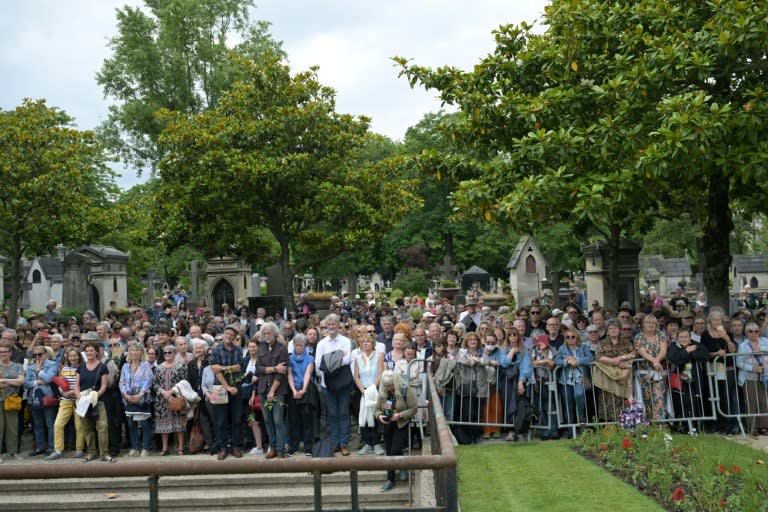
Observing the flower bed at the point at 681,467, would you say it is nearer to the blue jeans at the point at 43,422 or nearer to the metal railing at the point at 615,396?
the metal railing at the point at 615,396

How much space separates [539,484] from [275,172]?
47.6 feet

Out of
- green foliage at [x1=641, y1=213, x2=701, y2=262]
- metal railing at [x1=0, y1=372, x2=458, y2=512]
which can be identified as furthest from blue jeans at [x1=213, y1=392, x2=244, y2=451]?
green foliage at [x1=641, y1=213, x2=701, y2=262]

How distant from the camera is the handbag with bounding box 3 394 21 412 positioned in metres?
11.5

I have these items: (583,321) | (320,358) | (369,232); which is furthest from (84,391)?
(369,232)

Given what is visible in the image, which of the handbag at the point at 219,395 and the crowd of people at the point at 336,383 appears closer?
the crowd of people at the point at 336,383

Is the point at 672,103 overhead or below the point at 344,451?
overhead

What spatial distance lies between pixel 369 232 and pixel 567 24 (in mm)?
10670

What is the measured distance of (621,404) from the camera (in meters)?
10.9

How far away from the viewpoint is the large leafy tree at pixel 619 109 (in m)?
11.0

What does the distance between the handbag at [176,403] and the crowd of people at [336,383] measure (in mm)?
15

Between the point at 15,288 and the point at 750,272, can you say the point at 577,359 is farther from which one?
the point at 750,272

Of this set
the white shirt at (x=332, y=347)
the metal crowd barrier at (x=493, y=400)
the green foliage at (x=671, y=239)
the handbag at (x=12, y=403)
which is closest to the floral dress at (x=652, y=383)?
the metal crowd barrier at (x=493, y=400)

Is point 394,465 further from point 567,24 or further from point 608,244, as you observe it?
point 608,244

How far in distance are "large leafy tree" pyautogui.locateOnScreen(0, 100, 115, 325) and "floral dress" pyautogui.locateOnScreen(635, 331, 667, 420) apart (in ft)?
54.2
